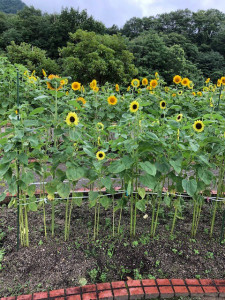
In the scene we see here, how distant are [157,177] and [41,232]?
4.00 ft

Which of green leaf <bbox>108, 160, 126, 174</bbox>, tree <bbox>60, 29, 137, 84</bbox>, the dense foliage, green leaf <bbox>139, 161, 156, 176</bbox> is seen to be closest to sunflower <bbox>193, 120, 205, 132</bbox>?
green leaf <bbox>139, 161, 156, 176</bbox>

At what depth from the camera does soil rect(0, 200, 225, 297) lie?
6.70 ft

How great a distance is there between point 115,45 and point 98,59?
5.57 feet

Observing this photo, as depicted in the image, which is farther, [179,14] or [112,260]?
[179,14]

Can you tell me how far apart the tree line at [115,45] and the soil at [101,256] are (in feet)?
32.3

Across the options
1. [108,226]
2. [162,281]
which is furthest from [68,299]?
[108,226]

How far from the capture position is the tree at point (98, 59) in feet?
38.5

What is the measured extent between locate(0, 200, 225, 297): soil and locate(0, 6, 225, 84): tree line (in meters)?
9.86

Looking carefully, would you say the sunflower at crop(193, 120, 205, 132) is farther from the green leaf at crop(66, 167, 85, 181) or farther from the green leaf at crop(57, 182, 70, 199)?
the green leaf at crop(57, 182, 70, 199)

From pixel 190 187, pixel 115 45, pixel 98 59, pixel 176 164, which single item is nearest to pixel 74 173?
pixel 176 164

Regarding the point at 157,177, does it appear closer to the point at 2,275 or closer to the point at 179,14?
the point at 2,275

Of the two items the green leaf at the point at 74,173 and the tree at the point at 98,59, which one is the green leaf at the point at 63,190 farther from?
the tree at the point at 98,59

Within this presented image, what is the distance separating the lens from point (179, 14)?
1188 inches

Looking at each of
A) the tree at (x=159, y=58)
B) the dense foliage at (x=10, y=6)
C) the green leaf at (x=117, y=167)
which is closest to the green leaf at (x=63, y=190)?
the green leaf at (x=117, y=167)
